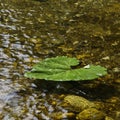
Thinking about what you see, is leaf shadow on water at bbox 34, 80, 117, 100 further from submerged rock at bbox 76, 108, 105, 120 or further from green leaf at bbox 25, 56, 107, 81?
submerged rock at bbox 76, 108, 105, 120

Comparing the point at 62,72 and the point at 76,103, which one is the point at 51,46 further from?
the point at 76,103

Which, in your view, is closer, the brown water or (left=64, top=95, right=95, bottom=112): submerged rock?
(left=64, top=95, right=95, bottom=112): submerged rock

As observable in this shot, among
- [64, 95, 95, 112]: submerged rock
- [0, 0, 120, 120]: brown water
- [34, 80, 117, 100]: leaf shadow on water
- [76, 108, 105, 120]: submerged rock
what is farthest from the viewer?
[34, 80, 117, 100]: leaf shadow on water

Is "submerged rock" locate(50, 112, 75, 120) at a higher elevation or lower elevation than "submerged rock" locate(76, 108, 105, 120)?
lower

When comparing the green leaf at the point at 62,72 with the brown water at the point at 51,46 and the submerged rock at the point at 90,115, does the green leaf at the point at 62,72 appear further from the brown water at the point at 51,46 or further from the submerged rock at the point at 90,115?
the submerged rock at the point at 90,115

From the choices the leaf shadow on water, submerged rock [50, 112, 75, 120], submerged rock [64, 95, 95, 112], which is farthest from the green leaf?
submerged rock [50, 112, 75, 120]

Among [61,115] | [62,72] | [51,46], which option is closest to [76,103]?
[61,115]

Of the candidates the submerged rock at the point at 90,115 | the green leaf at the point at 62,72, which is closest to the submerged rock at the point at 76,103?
the submerged rock at the point at 90,115

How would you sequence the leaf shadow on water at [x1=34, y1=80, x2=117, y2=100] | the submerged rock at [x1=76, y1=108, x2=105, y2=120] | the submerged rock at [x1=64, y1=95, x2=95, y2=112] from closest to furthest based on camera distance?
the submerged rock at [x1=76, y1=108, x2=105, y2=120], the submerged rock at [x1=64, y1=95, x2=95, y2=112], the leaf shadow on water at [x1=34, y1=80, x2=117, y2=100]
